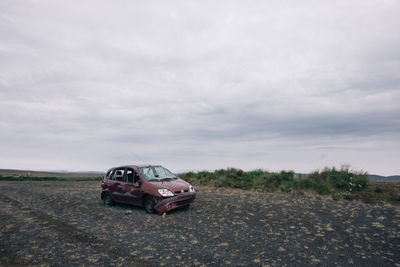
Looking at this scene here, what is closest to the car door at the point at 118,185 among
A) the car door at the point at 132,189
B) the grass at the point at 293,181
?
the car door at the point at 132,189

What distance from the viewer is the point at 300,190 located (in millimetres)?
14773

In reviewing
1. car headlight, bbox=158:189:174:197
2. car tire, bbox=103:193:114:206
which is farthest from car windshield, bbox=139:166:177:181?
car tire, bbox=103:193:114:206

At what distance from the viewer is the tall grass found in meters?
14.0

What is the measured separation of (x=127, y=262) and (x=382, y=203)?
11.2 m

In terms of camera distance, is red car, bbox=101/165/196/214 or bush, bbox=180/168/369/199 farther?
bush, bbox=180/168/369/199

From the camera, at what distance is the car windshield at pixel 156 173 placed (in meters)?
11.0

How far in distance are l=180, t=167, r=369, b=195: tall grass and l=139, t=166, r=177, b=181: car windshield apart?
7.01 metres

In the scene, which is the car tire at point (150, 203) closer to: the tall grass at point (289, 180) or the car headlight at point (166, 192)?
the car headlight at point (166, 192)

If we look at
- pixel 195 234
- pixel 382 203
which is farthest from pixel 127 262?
pixel 382 203

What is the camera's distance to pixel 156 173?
38.0ft

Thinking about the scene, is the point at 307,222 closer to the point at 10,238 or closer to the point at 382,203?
the point at 382,203

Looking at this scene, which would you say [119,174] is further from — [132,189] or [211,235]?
[211,235]

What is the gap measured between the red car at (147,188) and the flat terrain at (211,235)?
484 mm

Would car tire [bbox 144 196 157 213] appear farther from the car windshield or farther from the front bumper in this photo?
→ the car windshield
